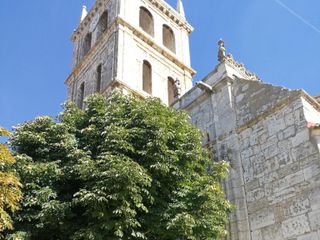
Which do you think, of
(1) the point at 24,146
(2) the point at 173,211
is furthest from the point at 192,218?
(1) the point at 24,146

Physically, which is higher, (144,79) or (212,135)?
(144,79)

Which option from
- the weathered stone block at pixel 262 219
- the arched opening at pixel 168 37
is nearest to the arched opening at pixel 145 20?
the arched opening at pixel 168 37

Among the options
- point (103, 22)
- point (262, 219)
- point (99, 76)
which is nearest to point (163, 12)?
point (103, 22)

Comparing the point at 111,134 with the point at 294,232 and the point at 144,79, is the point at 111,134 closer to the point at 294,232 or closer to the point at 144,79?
the point at 294,232

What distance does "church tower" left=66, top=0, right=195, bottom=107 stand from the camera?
80.9 feet

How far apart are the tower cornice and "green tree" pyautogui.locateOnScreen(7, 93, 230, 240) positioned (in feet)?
62.3

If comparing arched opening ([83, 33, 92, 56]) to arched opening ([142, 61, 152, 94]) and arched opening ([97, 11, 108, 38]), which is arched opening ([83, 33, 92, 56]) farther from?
arched opening ([142, 61, 152, 94])

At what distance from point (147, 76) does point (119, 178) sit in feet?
54.8

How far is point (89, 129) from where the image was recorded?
40.8 feet

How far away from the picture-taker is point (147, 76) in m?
26.5

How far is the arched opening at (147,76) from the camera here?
2617cm

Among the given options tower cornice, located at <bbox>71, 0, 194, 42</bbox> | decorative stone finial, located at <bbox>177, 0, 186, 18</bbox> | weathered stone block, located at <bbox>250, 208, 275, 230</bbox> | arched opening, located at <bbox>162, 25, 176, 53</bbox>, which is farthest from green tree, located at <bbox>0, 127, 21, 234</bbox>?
decorative stone finial, located at <bbox>177, 0, 186, 18</bbox>

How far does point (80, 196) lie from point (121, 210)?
1100 mm

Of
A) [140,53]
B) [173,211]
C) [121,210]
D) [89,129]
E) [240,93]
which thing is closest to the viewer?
[121,210]
